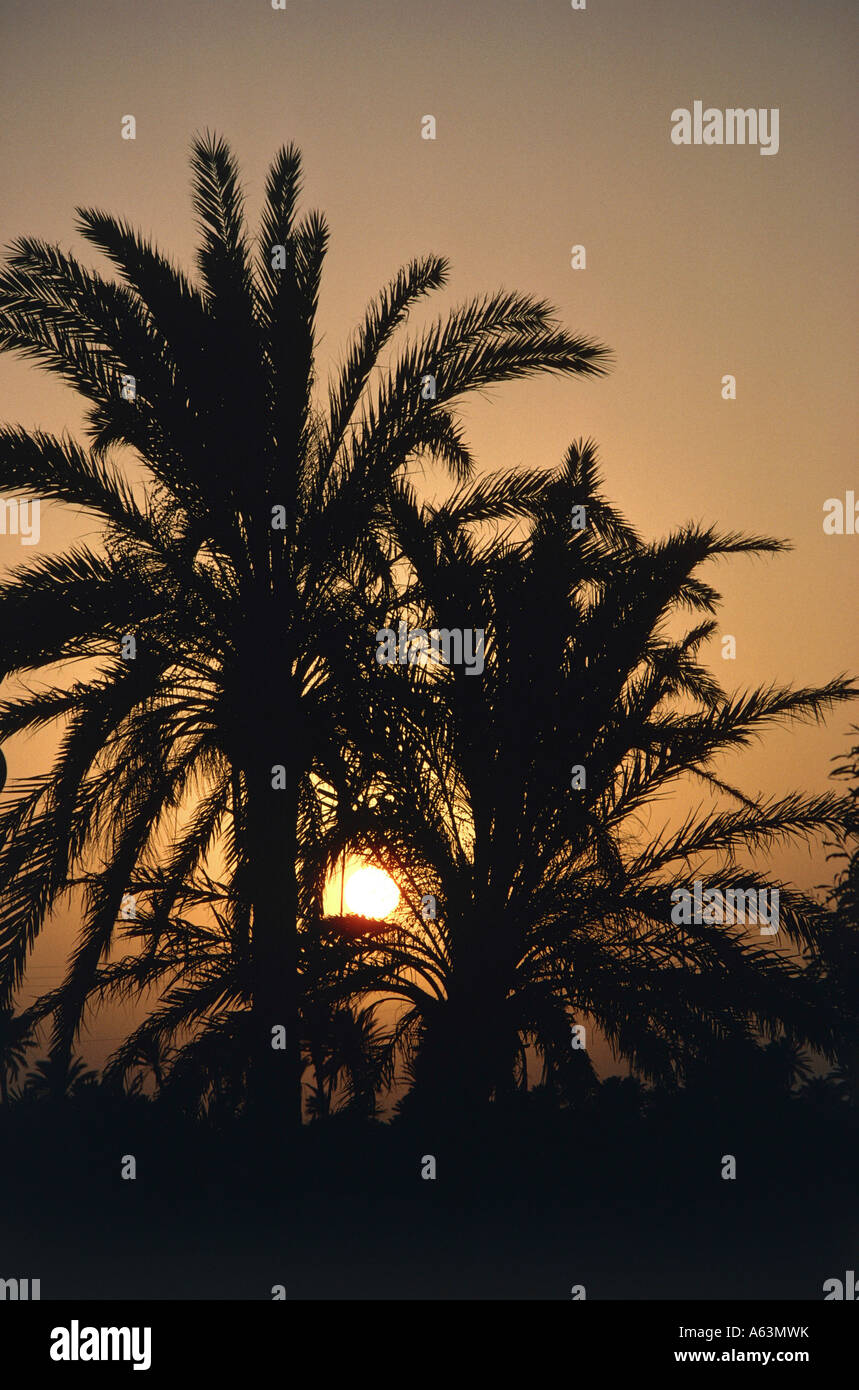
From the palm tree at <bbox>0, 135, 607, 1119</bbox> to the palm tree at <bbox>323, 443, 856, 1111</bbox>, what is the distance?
0.76 metres

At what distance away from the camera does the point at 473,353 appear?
10320mm

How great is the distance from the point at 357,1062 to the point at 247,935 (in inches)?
62.6

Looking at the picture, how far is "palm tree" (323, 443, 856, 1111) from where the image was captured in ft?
31.0

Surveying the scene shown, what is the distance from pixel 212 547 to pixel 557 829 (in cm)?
367

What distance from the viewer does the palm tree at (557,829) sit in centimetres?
945

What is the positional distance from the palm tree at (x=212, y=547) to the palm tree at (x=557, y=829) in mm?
761

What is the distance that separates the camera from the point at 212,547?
32.4ft
